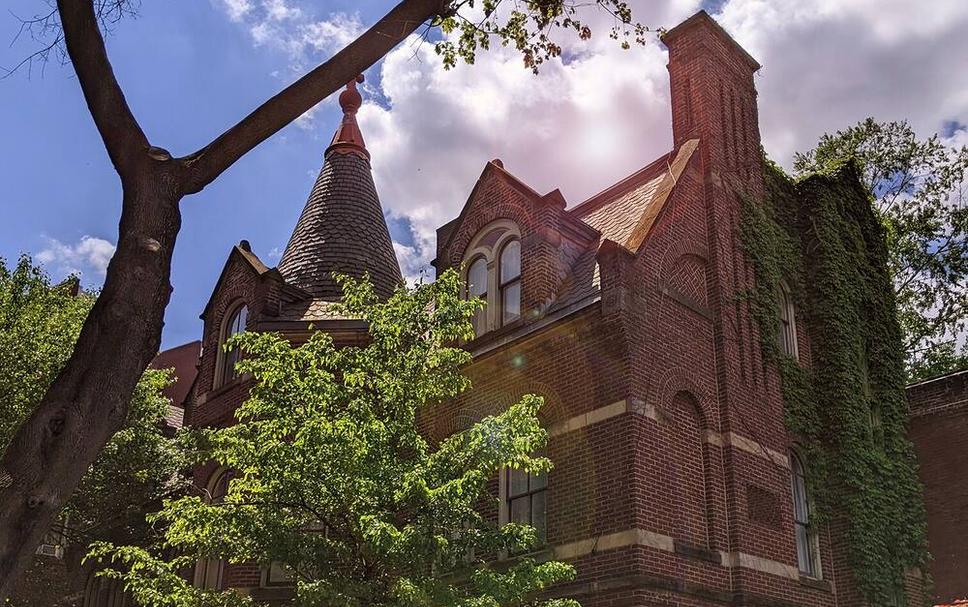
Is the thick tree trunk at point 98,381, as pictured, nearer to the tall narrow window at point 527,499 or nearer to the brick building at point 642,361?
the brick building at point 642,361

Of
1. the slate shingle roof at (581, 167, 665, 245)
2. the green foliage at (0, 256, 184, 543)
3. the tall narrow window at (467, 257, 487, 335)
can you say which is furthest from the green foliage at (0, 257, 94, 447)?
the slate shingle roof at (581, 167, 665, 245)

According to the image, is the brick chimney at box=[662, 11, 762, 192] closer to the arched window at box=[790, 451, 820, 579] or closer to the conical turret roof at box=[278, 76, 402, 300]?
the arched window at box=[790, 451, 820, 579]

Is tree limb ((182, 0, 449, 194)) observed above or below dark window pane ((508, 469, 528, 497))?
above

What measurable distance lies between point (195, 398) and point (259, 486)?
973cm

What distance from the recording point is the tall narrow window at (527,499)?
49.5 feet

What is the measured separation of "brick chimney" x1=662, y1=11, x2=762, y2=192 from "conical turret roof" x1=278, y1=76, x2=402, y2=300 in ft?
22.8

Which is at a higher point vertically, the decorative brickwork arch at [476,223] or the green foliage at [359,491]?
the decorative brickwork arch at [476,223]

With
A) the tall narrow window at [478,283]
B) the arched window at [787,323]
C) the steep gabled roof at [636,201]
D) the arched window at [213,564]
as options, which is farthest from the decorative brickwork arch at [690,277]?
the arched window at [213,564]

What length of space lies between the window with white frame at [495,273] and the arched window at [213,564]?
5985 millimetres

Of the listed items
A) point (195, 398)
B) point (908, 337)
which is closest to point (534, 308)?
point (195, 398)

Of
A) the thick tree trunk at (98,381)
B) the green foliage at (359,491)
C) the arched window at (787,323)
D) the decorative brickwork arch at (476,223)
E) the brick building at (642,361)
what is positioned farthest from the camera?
the arched window at (787,323)

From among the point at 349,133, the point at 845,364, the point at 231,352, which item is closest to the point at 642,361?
the point at 845,364

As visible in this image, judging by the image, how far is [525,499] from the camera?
1543 centimetres

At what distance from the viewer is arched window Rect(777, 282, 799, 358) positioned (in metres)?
18.4
